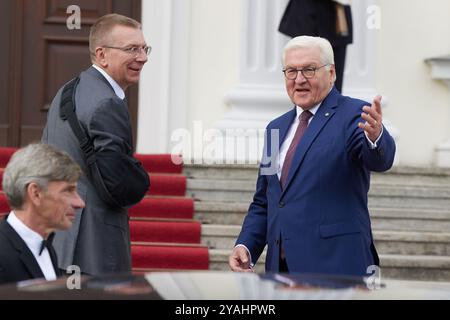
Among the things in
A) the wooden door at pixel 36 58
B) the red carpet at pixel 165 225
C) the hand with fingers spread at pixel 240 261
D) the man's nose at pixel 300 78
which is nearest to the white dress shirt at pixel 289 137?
the man's nose at pixel 300 78

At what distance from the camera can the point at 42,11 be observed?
8.78 m

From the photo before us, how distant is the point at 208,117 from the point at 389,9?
167 centimetres

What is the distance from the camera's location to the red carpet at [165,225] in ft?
22.8

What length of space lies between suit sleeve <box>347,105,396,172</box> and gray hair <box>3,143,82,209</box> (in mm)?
1177

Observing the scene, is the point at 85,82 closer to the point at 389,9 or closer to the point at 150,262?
the point at 150,262

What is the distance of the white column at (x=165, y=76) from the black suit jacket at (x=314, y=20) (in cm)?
105

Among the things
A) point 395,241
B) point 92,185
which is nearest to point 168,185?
point 395,241

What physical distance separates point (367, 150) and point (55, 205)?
3.97 feet

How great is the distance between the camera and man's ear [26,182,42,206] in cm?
337

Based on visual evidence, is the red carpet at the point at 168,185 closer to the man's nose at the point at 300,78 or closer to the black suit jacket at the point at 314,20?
the black suit jacket at the point at 314,20

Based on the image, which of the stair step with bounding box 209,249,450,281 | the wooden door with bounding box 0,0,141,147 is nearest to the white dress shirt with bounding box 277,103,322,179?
the stair step with bounding box 209,249,450,281

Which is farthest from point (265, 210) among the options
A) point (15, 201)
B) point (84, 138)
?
point (15, 201)

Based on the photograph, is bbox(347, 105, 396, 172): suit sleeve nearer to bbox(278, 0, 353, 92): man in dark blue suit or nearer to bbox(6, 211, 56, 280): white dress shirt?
bbox(6, 211, 56, 280): white dress shirt

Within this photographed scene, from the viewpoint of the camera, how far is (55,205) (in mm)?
3418
